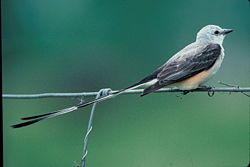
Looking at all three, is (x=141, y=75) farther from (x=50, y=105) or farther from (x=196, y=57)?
(x=50, y=105)

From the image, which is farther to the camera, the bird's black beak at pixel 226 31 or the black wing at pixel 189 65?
the bird's black beak at pixel 226 31

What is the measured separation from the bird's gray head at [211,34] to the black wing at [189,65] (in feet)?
0.16

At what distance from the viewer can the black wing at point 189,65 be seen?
1.78 m

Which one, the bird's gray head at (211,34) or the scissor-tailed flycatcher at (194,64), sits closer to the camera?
the scissor-tailed flycatcher at (194,64)

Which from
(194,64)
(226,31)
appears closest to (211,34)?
(226,31)

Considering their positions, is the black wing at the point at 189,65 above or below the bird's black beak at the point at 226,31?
below

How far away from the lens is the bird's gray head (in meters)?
1.95

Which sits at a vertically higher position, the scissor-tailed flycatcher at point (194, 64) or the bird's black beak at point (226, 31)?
the bird's black beak at point (226, 31)

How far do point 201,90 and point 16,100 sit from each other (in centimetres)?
67

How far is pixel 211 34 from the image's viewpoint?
6.44 feet

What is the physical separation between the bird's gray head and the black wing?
5cm

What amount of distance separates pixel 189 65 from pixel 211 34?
193 millimetres

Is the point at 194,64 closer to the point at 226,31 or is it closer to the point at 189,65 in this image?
the point at 189,65

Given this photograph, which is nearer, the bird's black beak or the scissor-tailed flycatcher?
the scissor-tailed flycatcher
